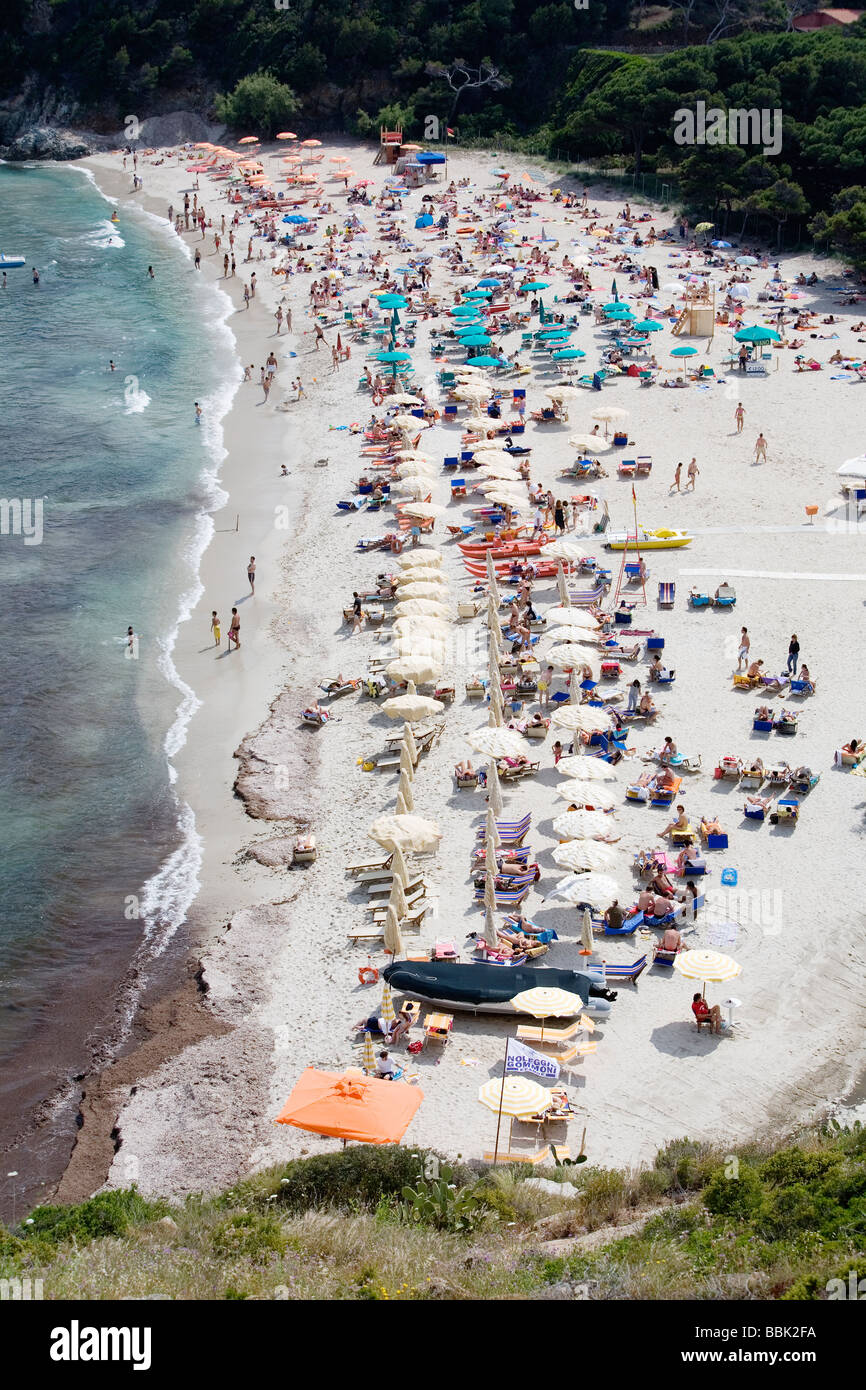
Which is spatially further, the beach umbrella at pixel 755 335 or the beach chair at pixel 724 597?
→ the beach umbrella at pixel 755 335

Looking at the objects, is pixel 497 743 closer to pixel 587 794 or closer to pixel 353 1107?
pixel 587 794

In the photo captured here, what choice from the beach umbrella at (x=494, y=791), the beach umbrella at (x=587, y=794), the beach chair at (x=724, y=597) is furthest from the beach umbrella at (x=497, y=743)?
the beach chair at (x=724, y=597)

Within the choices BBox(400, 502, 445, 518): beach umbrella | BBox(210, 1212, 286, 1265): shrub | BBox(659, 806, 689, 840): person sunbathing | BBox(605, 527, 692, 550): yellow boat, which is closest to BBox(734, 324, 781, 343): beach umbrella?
BBox(605, 527, 692, 550): yellow boat

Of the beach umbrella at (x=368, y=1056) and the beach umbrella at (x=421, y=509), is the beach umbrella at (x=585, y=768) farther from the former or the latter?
the beach umbrella at (x=421, y=509)

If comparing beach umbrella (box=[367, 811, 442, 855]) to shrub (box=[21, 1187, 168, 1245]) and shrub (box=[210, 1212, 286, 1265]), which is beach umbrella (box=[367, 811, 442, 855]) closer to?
shrub (box=[21, 1187, 168, 1245])

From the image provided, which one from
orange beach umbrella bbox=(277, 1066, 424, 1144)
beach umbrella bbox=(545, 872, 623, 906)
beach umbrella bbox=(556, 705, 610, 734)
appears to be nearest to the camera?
orange beach umbrella bbox=(277, 1066, 424, 1144)
